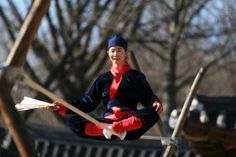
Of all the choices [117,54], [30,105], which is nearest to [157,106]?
[117,54]

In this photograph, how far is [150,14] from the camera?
18.5 meters

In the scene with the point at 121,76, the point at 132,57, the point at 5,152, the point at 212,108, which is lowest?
the point at 5,152

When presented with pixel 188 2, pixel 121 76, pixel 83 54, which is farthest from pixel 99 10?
pixel 121 76

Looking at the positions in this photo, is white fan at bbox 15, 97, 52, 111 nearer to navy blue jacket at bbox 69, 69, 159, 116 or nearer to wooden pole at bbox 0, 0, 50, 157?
navy blue jacket at bbox 69, 69, 159, 116

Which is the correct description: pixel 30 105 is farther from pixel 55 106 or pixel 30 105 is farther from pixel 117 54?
pixel 117 54

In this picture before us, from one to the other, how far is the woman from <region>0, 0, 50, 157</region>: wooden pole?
2.16 feet

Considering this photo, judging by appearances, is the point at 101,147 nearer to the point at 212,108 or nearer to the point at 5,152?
the point at 5,152

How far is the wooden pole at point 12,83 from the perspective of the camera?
3.43 m

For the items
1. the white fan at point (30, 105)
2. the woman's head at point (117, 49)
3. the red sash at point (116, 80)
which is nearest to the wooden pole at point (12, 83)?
the white fan at point (30, 105)

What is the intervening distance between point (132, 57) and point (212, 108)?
9.87 ft

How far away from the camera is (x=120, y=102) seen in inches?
168

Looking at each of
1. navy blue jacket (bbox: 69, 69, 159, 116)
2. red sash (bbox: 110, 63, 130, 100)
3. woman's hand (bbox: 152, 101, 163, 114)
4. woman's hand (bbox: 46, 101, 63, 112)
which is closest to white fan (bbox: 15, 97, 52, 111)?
woman's hand (bbox: 46, 101, 63, 112)

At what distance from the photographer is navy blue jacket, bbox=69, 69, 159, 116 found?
426 cm

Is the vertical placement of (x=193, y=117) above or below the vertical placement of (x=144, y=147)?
above
